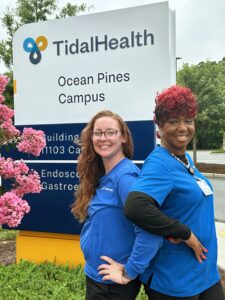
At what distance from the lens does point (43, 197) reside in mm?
4668

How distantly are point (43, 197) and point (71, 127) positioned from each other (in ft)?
A: 2.88

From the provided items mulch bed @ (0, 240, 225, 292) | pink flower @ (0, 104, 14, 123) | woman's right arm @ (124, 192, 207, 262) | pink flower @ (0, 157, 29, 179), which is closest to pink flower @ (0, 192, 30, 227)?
pink flower @ (0, 157, 29, 179)

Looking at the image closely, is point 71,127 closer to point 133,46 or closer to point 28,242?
point 133,46

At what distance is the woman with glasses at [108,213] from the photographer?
1.98 m

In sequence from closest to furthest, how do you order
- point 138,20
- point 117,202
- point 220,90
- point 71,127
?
1. point 117,202
2. point 138,20
3. point 71,127
4. point 220,90

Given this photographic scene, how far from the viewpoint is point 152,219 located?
173 centimetres

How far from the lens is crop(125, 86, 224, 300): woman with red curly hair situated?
175 cm

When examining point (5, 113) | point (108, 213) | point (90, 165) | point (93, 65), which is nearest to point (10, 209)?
point (5, 113)

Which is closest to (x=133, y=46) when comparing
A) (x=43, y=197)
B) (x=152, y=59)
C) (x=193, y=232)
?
(x=152, y=59)

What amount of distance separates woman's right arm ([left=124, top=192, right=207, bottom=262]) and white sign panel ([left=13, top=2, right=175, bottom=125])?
2460 mm

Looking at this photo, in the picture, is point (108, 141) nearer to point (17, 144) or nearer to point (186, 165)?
point (186, 165)

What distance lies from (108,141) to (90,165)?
0.20 m

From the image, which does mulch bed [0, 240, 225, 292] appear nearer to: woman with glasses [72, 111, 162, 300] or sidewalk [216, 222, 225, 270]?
sidewalk [216, 222, 225, 270]

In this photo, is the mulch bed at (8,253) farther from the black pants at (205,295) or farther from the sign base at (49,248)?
the black pants at (205,295)
